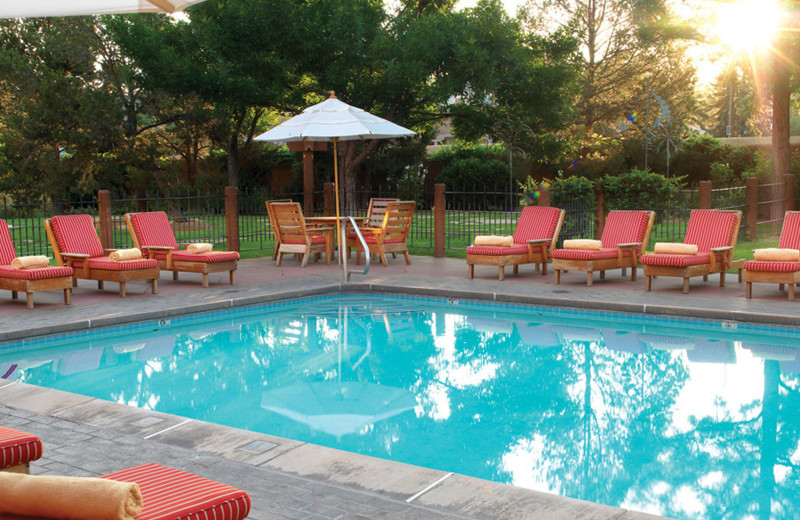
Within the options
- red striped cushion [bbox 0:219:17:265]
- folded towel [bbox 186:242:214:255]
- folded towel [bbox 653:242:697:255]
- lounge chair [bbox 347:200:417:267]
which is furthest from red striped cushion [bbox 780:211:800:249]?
red striped cushion [bbox 0:219:17:265]

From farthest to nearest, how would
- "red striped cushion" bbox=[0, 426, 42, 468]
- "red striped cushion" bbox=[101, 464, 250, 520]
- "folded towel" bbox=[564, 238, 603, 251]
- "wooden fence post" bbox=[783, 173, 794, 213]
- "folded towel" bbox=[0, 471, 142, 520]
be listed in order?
"wooden fence post" bbox=[783, 173, 794, 213] → "folded towel" bbox=[564, 238, 603, 251] → "red striped cushion" bbox=[0, 426, 42, 468] → "red striped cushion" bbox=[101, 464, 250, 520] → "folded towel" bbox=[0, 471, 142, 520]

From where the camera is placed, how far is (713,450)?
4637mm

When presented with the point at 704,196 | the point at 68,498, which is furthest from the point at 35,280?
the point at 704,196

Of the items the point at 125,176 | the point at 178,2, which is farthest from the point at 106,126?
the point at 178,2

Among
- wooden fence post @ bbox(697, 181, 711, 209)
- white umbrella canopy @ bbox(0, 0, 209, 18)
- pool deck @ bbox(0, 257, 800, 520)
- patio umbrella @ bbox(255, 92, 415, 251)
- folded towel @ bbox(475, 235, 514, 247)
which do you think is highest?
patio umbrella @ bbox(255, 92, 415, 251)

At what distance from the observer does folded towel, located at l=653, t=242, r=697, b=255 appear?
373 inches

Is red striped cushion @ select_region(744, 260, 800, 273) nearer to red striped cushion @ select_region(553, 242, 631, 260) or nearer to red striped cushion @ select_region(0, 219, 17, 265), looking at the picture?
red striped cushion @ select_region(553, 242, 631, 260)

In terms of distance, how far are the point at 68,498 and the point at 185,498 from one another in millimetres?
556

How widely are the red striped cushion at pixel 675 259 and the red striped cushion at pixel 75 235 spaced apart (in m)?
7.06

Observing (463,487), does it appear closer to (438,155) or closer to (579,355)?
(579,355)

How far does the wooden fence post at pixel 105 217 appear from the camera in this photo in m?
11.5

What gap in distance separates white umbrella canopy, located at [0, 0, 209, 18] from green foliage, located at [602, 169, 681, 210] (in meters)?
10.7

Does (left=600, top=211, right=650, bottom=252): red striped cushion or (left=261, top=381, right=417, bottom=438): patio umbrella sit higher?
(left=600, top=211, right=650, bottom=252): red striped cushion

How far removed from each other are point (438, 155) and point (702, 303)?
63.4 feet
